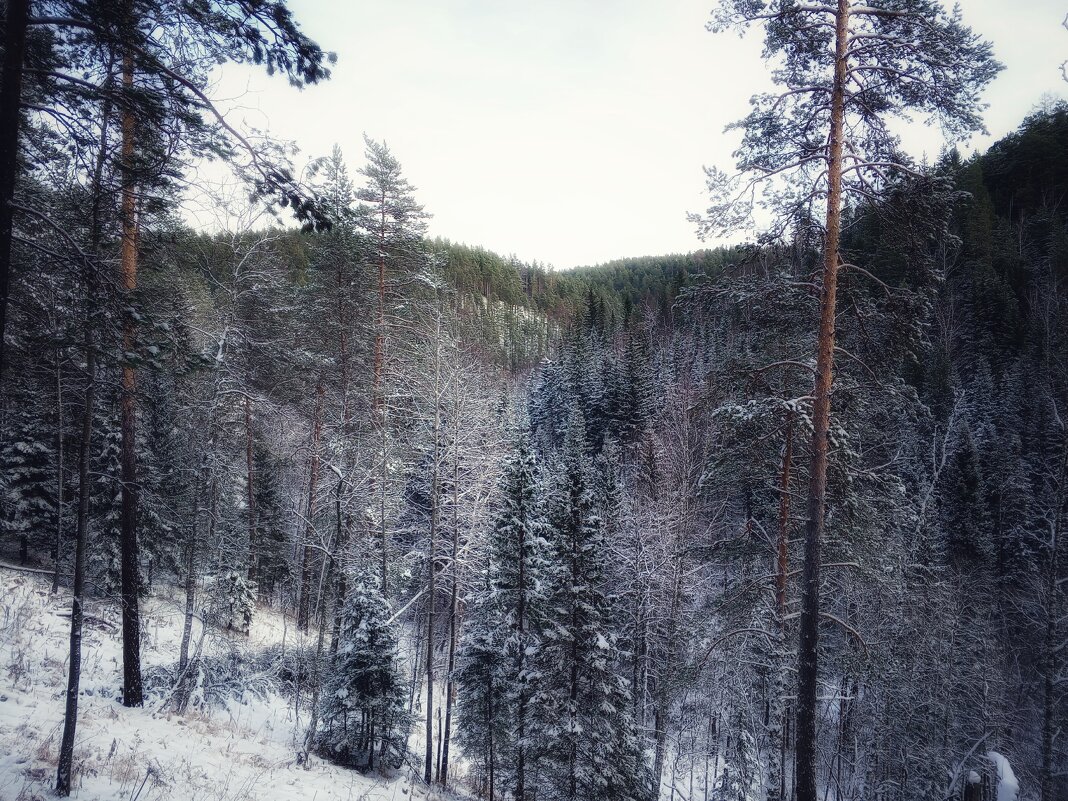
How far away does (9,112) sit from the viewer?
131 inches

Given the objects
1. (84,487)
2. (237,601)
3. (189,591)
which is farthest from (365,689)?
(84,487)

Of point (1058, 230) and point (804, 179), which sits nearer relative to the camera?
point (804, 179)

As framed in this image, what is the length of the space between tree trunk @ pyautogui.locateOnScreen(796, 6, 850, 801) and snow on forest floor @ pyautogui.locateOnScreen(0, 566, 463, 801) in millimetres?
8202

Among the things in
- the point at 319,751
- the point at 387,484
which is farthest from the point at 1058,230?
the point at 319,751

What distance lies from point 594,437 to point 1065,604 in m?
35.8

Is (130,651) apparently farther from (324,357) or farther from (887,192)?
(887,192)

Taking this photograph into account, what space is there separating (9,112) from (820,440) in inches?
349

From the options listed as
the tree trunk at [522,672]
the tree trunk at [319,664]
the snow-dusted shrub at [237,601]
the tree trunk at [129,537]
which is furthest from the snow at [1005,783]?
the snow-dusted shrub at [237,601]

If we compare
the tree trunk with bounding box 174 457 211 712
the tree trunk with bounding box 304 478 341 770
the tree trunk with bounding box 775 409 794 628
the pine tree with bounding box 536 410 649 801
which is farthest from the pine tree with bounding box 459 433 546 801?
the tree trunk with bounding box 174 457 211 712

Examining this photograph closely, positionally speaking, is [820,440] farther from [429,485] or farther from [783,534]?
[429,485]

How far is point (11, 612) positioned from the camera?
12.1 meters

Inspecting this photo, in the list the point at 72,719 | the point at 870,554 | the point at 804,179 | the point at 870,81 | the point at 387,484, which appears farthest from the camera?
the point at 387,484

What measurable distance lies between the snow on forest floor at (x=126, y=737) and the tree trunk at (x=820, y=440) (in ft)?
26.9

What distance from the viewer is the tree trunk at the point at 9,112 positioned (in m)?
3.30
